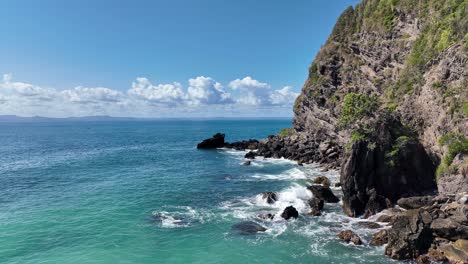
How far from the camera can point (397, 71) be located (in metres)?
71.8

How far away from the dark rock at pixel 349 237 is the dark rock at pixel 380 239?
145cm

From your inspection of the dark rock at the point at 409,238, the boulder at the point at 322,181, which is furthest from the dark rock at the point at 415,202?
the boulder at the point at 322,181

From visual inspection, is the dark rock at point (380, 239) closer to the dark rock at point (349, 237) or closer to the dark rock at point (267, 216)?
the dark rock at point (349, 237)

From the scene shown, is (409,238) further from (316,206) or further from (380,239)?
(316,206)

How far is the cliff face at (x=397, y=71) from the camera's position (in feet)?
158

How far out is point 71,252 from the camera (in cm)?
3453

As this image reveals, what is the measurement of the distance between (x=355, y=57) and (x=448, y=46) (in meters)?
39.6

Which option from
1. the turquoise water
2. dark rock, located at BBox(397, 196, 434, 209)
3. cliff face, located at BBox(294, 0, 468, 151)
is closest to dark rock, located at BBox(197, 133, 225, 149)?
cliff face, located at BBox(294, 0, 468, 151)

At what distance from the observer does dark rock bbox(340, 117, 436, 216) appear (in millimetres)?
44500

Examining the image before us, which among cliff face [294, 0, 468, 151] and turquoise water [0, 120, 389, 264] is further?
cliff face [294, 0, 468, 151]

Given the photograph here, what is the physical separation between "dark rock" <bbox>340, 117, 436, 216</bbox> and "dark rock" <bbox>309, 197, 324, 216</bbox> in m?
3.33

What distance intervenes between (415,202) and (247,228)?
22.7 metres

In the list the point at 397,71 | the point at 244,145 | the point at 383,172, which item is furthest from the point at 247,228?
the point at 244,145

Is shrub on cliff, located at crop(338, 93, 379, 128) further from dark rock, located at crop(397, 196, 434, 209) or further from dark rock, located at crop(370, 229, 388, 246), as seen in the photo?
dark rock, located at crop(370, 229, 388, 246)
